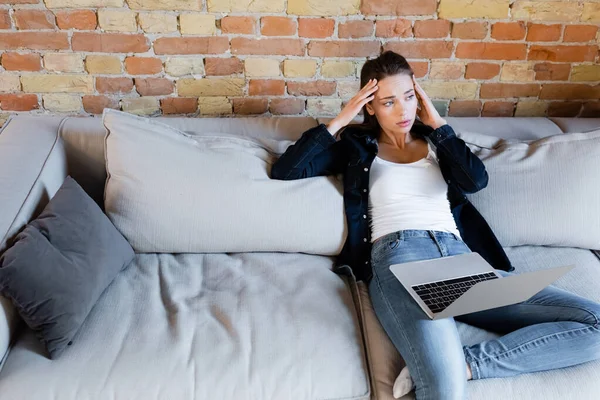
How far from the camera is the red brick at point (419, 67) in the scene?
2.19 meters

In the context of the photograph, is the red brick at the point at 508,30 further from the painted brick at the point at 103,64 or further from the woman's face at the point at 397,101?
the painted brick at the point at 103,64

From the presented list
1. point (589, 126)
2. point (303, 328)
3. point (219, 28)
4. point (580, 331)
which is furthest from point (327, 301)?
point (589, 126)

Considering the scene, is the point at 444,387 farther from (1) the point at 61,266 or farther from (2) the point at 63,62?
(2) the point at 63,62

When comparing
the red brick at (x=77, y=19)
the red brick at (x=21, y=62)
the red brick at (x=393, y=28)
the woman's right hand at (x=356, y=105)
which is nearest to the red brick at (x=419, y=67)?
the red brick at (x=393, y=28)

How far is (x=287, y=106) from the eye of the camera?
7.34ft

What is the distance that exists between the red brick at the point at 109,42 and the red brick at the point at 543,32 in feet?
4.70

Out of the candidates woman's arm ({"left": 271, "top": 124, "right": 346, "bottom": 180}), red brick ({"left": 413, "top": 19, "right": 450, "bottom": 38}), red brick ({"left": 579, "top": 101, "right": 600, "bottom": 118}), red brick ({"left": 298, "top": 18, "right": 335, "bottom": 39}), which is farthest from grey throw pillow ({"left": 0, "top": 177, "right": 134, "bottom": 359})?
red brick ({"left": 579, "top": 101, "right": 600, "bottom": 118})

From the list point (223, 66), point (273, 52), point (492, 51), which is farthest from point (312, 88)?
point (492, 51)

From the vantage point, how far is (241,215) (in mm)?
1743

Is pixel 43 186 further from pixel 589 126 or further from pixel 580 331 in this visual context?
pixel 589 126

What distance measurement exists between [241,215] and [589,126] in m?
1.36

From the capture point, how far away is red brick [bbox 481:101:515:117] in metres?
2.31

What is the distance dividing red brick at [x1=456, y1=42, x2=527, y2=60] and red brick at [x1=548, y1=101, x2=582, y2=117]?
0.27m

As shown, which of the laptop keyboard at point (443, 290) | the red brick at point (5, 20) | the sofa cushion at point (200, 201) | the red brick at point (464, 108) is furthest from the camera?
the red brick at point (464, 108)
